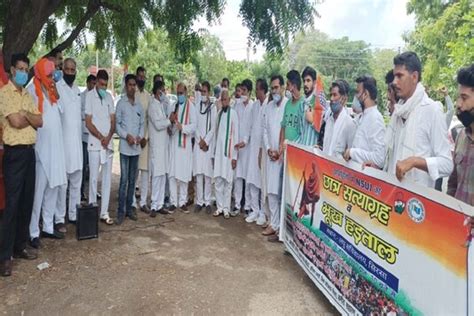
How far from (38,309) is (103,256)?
47.6 inches

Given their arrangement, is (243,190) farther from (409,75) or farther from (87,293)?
(409,75)

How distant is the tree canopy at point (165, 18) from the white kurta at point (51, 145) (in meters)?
1.05

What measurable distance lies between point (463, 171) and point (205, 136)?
4.41 metres

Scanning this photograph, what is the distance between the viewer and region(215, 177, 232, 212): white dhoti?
21.5 ft

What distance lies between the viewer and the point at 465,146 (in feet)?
9.10

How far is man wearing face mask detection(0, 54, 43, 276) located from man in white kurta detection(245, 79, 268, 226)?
9.96ft

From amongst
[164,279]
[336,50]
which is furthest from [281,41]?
[336,50]

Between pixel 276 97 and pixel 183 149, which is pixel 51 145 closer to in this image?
pixel 183 149

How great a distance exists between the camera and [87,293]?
12.3 feet

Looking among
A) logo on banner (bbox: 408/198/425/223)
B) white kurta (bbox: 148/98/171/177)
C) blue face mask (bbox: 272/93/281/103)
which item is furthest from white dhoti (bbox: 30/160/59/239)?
logo on banner (bbox: 408/198/425/223)

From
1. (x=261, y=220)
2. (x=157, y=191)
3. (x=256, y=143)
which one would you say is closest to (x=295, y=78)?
(x=256, y=143)

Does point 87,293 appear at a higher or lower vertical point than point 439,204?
lower

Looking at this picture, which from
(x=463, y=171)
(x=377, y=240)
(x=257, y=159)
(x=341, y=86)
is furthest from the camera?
(x=257, y=159)

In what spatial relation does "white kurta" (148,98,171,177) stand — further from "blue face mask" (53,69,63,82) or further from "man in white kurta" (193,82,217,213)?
"blue face mask" (53,69,63,82)
